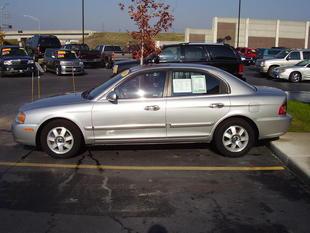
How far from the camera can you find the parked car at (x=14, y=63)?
78.1 ft

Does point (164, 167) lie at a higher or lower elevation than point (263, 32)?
lower

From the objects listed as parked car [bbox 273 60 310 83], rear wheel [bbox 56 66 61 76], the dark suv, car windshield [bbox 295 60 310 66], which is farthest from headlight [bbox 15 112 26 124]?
car windshield [bbox 295 60 310 66]

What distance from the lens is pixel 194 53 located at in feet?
46.7

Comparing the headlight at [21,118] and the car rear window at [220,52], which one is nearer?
the headlight at [21,118]

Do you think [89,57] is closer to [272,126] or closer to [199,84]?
[199,84]

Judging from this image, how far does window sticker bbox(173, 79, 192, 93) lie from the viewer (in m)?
7.30

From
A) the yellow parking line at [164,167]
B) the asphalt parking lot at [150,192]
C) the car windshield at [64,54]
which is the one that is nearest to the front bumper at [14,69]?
the car windshield at [64,54]

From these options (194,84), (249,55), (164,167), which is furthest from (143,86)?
(249,55)

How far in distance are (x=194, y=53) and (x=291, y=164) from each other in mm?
7968

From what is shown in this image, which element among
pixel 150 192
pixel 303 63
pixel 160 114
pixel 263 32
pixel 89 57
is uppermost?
pixel 263 32

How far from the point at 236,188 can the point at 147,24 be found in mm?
7914

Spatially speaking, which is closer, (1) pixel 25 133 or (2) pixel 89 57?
(1) pixel 25 133

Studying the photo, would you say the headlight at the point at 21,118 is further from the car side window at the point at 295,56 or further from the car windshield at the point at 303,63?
the car side window at the point at 295,56

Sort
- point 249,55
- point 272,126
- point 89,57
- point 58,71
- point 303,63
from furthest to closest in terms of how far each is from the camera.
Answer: point 249,55
point 89,57
point 58,71
point 303,63
point 272,126
